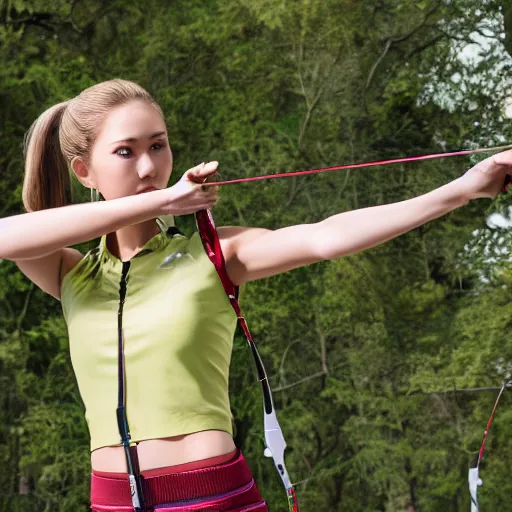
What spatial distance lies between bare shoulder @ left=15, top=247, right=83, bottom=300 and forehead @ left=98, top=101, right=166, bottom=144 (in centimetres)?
15

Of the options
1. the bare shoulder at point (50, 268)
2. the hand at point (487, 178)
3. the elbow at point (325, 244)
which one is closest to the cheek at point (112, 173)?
the bare shoulder at point (50, 268)

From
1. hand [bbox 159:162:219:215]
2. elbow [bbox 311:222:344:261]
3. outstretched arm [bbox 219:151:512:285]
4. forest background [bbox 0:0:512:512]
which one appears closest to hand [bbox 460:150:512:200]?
outstretched arm [bbox 219:151:512:285]

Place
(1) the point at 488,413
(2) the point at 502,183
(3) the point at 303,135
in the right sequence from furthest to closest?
(3) the point at 303,135, (1) the point at 488,413, (2) the point at 502,183

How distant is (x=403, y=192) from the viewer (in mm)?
2398

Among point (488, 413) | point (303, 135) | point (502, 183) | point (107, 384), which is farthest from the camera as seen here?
point (303, 135)

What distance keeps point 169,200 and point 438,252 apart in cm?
155

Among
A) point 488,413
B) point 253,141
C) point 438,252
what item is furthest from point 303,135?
point 488,413

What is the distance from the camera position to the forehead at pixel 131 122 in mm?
1044

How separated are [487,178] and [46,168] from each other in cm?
52

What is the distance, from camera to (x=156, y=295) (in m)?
1.02

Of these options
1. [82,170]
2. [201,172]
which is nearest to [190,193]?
[201,172]

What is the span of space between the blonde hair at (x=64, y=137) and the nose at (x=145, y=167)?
73mm

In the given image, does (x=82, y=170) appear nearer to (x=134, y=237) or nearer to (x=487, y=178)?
(x=134, y=237)

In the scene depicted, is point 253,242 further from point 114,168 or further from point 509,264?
point 509,264
